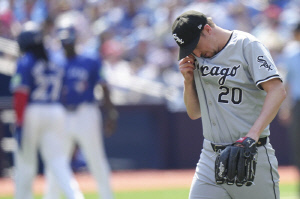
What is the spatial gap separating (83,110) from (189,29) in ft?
11.5

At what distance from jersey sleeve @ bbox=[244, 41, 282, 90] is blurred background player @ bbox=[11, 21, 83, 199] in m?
3.21

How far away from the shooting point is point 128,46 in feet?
47.6

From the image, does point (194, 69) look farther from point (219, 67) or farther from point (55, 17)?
point (55, 17)

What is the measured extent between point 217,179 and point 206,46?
844mm

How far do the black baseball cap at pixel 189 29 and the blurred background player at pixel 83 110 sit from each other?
131 inches

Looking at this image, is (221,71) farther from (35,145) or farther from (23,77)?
(35,145)

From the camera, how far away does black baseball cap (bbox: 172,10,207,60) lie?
3.58 m

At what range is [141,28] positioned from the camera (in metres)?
14.7

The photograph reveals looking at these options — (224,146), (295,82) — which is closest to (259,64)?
(224,146)

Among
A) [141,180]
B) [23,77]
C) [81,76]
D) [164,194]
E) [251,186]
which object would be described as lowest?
[141,180]

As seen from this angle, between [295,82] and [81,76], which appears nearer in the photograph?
[295,82]

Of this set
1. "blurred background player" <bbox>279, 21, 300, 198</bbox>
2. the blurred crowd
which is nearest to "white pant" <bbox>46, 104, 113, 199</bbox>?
"blurred background player" <bbox>279, 21, 300, 198</bbox>

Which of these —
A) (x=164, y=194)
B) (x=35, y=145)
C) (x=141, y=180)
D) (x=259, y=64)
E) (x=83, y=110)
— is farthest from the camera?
(x=141, y=180)

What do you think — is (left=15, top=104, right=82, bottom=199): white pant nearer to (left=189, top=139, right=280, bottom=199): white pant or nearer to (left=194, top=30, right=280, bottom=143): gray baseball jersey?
(left=189, top=139, right=280, bottom=199): white pant
